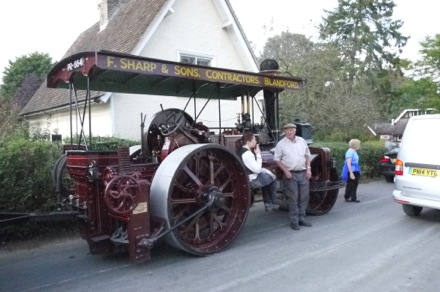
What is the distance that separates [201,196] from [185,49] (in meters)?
9.92

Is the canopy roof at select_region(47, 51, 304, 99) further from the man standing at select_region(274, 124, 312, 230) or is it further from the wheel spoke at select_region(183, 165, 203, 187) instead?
the wheel spoke at select_region(183, 165, 203, 187)

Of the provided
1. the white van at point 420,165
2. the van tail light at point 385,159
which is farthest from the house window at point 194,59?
the white van at point 420,165

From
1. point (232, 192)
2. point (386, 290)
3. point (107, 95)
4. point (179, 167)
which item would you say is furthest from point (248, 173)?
point (107, 95)

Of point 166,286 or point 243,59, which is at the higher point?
point 243,59

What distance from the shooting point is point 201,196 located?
554cm

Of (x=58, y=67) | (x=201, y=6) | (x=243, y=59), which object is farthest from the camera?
(x=243, y=59)

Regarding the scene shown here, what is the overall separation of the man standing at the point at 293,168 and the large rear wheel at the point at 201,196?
1.13m

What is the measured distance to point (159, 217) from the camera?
5.01 metres

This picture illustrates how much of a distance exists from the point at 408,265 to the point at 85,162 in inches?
157

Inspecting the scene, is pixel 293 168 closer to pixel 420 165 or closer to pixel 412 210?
pixel 420 165

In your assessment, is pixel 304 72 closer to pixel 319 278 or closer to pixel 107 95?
pixel 107 95

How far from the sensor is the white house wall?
1302 cm

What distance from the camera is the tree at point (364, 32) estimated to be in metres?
34.8

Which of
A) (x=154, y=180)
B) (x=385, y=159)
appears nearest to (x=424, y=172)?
(x=154, y=180)
